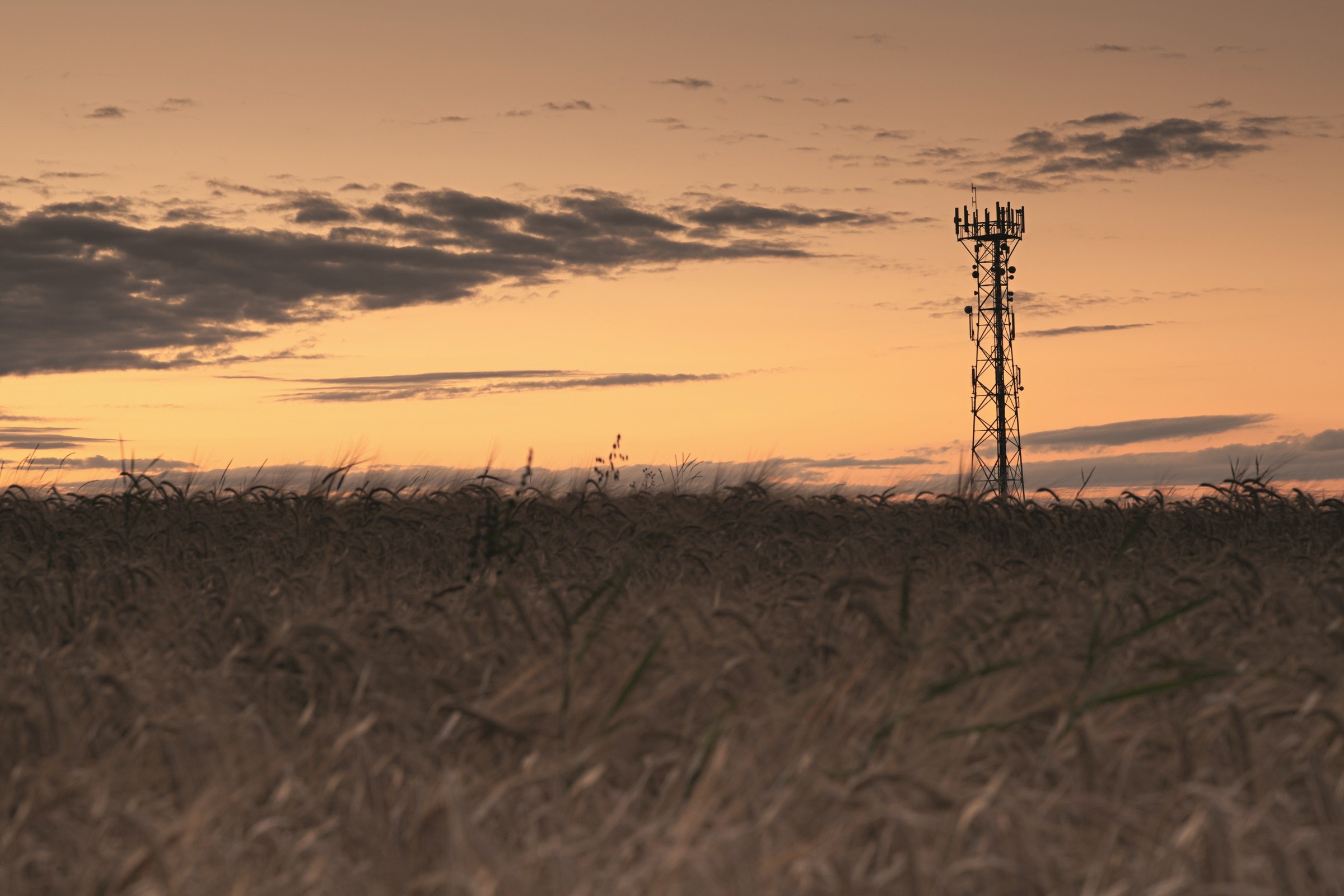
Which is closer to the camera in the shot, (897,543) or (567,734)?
(567,734)

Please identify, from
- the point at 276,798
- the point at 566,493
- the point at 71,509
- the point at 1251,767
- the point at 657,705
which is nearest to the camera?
the point at 276,798

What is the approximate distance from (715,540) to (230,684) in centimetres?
479

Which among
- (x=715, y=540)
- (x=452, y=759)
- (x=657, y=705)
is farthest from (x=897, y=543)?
(x=452, y=759)

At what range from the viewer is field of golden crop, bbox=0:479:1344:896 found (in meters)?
2.64

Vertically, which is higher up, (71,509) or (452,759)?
(71,509)

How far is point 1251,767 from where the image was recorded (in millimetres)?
3295

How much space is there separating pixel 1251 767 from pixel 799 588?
2988 millimetres

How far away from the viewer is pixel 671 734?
356cm

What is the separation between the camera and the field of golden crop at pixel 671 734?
8.66ft

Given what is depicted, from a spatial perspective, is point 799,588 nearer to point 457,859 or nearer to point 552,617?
point 552,617

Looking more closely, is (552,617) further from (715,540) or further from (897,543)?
(897,543)

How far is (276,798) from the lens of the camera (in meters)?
2.95

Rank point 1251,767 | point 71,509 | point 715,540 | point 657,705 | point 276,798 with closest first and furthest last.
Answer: point 276,798
point 1251,767
point 657,705
point 715,540
point 71,509

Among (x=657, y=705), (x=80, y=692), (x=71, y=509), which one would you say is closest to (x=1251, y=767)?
(x=657, y=705)
